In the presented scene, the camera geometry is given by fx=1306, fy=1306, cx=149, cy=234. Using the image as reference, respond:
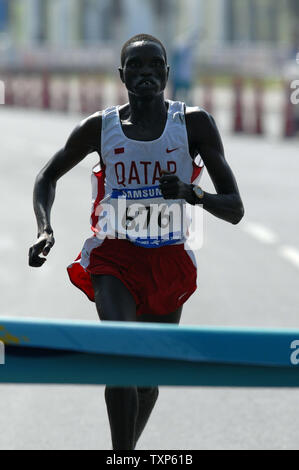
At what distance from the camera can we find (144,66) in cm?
465

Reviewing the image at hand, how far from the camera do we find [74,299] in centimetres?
995

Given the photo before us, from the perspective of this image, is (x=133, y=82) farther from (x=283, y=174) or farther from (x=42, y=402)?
(x=283, y=174)

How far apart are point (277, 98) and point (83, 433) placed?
40936 mm

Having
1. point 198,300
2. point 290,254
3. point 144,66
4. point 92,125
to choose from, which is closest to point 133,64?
point 144,66

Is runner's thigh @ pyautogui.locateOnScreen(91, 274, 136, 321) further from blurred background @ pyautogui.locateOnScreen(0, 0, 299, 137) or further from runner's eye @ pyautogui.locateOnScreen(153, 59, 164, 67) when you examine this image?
blurred background @ pyautogui.locateOnScreen(0, 0, 299, 137)

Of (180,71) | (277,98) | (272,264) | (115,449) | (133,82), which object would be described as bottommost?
(277,98)

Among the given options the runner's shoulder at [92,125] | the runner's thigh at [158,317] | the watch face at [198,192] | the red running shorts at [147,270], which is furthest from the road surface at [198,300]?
the watch face at [198,192]

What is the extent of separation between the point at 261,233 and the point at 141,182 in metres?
8.89

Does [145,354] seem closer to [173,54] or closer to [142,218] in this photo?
[142,218]

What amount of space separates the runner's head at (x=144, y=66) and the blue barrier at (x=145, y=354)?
1.33m

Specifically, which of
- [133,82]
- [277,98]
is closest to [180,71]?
[277,98]

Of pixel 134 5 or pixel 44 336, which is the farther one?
pixel 134 5

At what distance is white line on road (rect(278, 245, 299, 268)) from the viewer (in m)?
11.8

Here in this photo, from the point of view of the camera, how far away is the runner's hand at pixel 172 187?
4371mm
